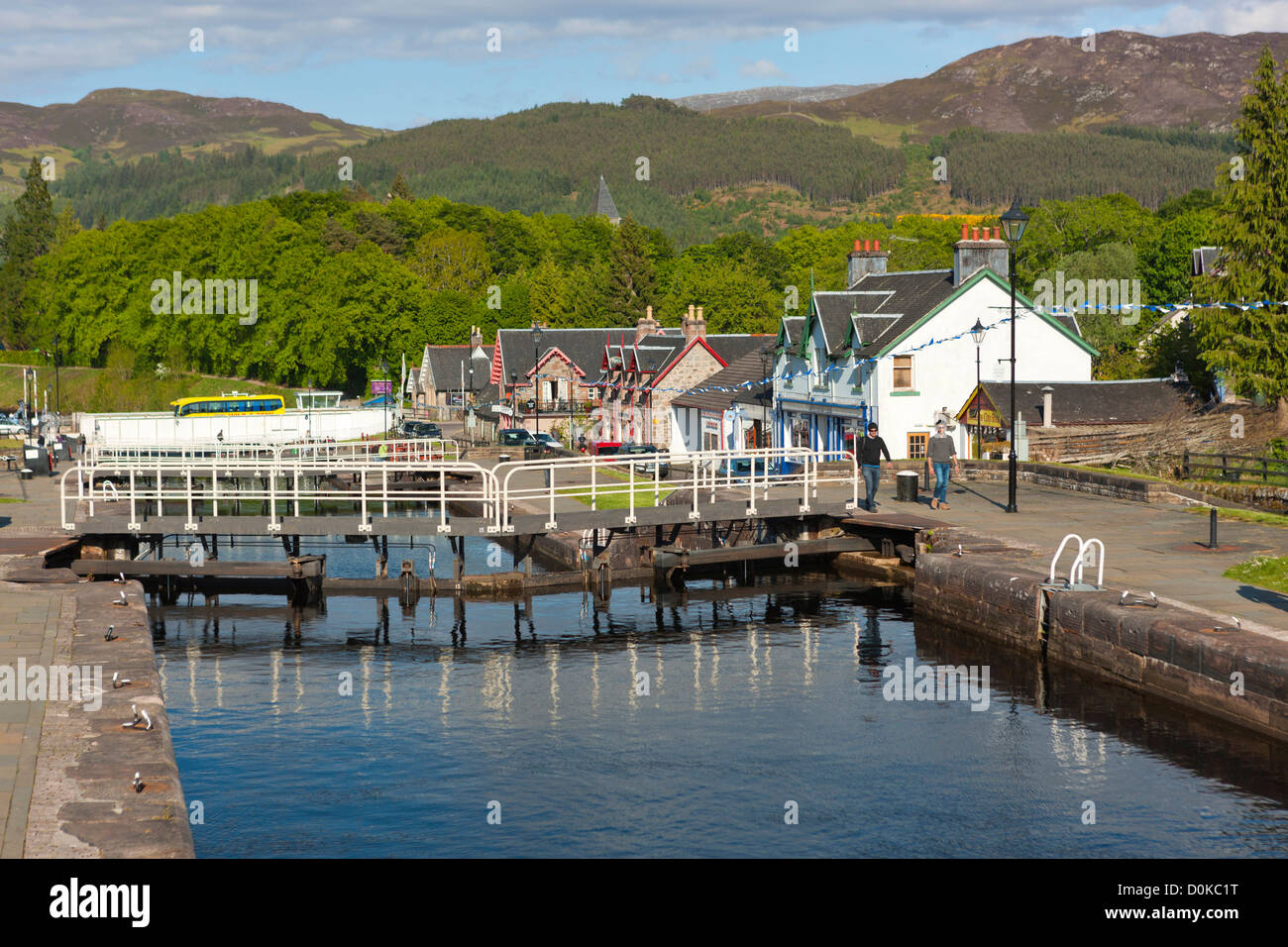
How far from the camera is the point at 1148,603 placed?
22609 millimetres

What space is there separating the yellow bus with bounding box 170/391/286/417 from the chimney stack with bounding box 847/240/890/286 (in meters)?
34.0

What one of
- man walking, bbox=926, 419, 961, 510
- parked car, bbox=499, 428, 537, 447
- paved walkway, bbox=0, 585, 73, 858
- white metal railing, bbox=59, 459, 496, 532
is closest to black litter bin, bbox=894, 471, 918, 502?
man walking, bbox=926, 419, 961, 510

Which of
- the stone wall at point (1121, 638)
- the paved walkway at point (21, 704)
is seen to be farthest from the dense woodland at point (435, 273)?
the paved walkway at point (21, 704)

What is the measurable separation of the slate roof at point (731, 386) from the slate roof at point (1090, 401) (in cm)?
1320

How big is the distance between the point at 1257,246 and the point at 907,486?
76.9ft

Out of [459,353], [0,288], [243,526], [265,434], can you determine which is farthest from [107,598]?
[0,288]

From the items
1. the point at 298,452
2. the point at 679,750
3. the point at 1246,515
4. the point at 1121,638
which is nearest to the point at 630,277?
the point at 298,452

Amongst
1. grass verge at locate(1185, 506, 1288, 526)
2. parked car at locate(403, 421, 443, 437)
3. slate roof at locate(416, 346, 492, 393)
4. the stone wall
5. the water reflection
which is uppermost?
slate roof at locate(416, 346, 492, 393)

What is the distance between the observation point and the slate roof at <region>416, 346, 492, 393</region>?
111m

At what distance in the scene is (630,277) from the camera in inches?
5556

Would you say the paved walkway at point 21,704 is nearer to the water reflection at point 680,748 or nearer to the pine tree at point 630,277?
the water reflection at point 680,748

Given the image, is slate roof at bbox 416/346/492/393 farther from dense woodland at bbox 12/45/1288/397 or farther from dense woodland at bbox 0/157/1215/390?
dense woodland at bbox 12/45/1288/397
